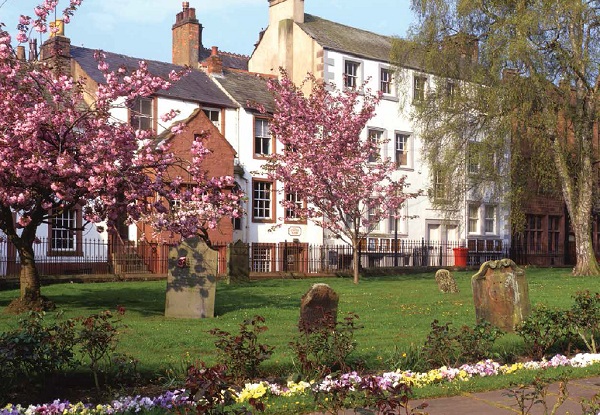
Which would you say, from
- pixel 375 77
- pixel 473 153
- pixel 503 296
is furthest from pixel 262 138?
pixel 503 296

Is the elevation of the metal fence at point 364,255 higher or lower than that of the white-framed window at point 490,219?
lower

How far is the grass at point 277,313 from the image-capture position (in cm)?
1147

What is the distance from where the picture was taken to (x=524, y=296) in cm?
1419

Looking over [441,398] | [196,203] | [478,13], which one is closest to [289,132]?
[478,13]

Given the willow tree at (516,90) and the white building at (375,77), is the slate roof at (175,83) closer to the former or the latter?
the white building at (375,77)

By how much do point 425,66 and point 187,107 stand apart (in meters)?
11.6

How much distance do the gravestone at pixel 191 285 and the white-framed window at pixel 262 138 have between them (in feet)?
74.9

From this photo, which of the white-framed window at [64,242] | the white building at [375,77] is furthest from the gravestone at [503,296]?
the white building at [375,77]

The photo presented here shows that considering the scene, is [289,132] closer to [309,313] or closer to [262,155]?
[262,155]

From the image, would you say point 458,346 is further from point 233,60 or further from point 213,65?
point 233,60

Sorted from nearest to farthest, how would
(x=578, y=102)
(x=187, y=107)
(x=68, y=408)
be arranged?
(x=68, y=408) → (x=578, y=102) → (x=187, y=107)

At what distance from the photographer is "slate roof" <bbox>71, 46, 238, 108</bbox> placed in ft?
119

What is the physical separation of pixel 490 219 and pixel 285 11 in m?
18.6

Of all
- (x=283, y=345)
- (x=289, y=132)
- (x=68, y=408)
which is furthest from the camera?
(x=289, y=132)
